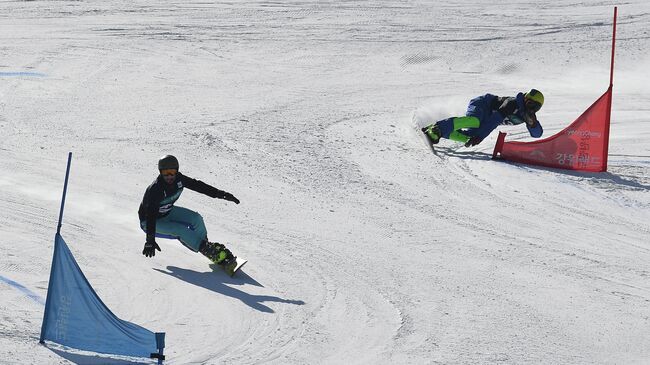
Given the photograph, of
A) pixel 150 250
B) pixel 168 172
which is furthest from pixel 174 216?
pixel 150 250

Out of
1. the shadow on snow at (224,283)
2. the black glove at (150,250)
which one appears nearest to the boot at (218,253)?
the shadow on snow at (224,283)

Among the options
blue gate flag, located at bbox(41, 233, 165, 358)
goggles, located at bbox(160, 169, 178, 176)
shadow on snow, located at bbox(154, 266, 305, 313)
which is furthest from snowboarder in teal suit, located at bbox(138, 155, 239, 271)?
blue gate flag, located at bbox(41, 233, 165, 358)

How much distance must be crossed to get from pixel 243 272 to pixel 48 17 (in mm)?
13084

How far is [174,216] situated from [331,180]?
10.3 feet

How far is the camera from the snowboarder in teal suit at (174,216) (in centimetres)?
994

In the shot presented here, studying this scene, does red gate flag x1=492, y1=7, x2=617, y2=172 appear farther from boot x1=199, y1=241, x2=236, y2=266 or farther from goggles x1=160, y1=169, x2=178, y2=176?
goggles x1=160, y1=169, x2=178, y2=176

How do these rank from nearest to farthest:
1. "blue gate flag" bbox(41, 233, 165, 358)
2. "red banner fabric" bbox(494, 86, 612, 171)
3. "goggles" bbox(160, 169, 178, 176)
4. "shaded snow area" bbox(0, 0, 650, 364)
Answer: "blue gate flag" bbox(41, 233, 165, 358)
"shaded snow area" bbox(0, 0, 650, 364)
"goggles" bbox(160, 169, 178, 176)
"red banner fabric" bbox(494, 86, 612, 171)

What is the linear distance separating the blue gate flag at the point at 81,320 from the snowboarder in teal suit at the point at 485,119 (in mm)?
7618

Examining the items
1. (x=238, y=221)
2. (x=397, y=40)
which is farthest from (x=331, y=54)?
(x=238, y=221)

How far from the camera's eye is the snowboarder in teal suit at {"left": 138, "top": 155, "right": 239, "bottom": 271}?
9.94 m

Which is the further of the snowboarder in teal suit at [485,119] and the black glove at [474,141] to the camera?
the black glove at [474,141]

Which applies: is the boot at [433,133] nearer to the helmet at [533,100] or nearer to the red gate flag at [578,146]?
the red gate flag at [578,146]

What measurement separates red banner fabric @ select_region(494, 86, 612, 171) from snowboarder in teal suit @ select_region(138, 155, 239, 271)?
211 inches

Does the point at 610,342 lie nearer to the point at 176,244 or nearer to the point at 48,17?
the point at 176,244
